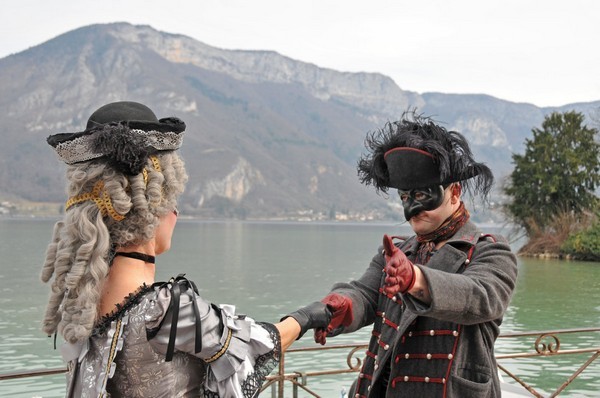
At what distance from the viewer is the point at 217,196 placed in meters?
193

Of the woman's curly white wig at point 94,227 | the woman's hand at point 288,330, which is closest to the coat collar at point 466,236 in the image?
the woman's hand at point 288,330

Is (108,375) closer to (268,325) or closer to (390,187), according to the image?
(268,325)

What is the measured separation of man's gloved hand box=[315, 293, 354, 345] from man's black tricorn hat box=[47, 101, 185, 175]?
930mm

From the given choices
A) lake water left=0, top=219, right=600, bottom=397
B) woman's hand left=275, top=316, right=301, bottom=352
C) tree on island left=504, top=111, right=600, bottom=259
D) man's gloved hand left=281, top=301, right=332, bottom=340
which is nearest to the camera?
woman's hand left=275, top=316, right=301, bottom=352

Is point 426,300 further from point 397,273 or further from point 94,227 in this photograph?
point 94,227

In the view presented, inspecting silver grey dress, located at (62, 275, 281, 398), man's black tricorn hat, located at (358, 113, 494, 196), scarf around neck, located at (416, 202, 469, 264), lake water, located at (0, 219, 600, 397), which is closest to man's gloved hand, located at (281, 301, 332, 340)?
silver grey dress, located at (62, 275, 281, 398)

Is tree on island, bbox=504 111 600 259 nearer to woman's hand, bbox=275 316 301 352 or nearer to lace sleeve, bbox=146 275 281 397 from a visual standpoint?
woman's hand, bbox=275 316 301 352

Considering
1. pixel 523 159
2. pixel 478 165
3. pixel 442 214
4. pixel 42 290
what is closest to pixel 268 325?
pixel 442 214

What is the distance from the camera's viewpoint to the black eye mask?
2855 millimetres

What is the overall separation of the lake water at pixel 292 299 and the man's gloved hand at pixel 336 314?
9921 mm

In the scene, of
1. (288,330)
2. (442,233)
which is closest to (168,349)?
(288,330)

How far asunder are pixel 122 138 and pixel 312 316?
1.02 m

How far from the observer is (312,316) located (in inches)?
111

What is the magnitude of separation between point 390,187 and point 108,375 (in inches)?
56.7
